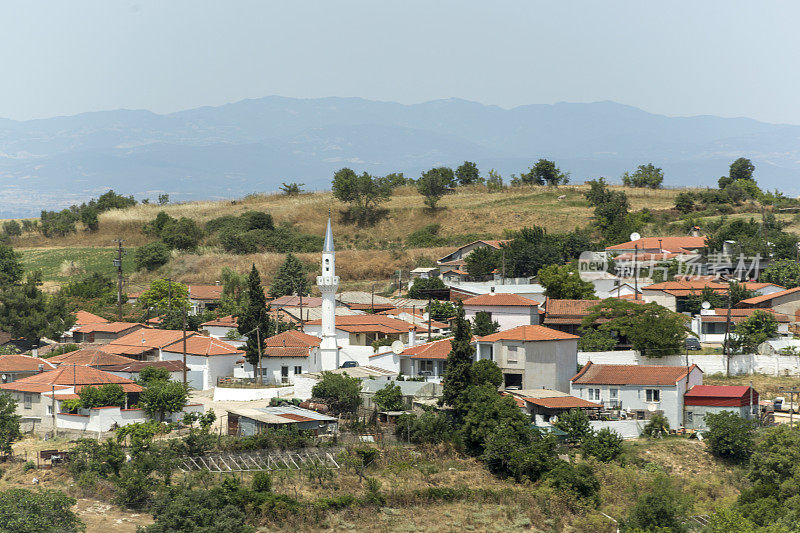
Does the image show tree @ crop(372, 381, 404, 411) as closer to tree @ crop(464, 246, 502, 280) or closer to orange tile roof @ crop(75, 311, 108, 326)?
orange tile roof @ crop(75, 311, 108, 326)

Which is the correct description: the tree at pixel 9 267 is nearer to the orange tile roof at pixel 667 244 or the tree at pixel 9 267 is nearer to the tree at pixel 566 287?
the tree at pixel 566 287

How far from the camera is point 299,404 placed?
39.3 m

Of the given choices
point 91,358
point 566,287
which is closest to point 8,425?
point 91,358

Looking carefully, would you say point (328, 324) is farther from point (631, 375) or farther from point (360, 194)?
point (360, 194)

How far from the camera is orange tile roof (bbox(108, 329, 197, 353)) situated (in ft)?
156

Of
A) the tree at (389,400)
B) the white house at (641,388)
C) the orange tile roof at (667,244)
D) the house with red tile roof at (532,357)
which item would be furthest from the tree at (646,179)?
the tree at (389,400)

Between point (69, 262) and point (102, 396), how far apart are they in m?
45.6

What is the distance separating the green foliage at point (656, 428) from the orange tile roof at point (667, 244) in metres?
27.7

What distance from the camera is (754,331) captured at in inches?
1750

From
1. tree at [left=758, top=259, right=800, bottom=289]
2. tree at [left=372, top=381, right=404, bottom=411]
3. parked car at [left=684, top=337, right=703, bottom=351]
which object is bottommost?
tree at [left=372, top=381, right=404, bottom=411]

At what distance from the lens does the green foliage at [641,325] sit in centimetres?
4231

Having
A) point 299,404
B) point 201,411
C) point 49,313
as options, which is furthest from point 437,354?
point 49,313

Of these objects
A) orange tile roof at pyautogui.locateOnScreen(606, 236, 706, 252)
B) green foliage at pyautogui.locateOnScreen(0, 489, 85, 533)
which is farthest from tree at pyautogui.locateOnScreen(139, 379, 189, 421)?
orange tile roof at pyautogui.locateOnScreen(606, 236, 706, 252)

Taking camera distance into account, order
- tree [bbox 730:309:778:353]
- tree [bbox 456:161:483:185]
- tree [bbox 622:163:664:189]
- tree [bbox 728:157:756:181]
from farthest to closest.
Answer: tree [bbox 456:161:483:185] → tree [bbox 728:157:756:181] → tree [bbox 622:163:664:189] → tree [bbox 730:309:778:353]
